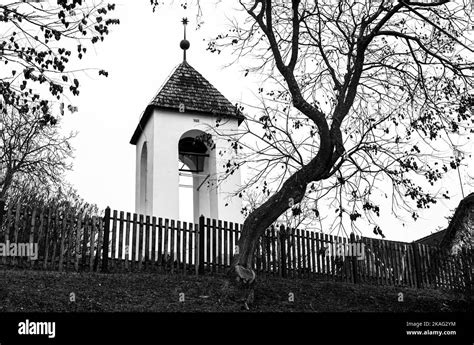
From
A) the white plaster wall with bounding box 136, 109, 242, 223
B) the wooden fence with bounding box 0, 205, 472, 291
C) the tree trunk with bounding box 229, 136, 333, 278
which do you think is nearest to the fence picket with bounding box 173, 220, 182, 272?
the wooden fence with bounding box 0, 205, 472, 291

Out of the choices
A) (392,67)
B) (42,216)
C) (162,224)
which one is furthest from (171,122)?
(392,67)

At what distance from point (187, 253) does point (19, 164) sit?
13.2 meters

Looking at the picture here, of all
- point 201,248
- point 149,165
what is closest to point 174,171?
point 149,165

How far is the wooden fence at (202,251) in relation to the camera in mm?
12945

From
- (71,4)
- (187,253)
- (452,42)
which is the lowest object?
(187,253)

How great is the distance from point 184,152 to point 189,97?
1.84 m

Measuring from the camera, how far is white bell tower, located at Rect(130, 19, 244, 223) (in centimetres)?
1733

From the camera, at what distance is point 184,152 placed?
18.6 meters

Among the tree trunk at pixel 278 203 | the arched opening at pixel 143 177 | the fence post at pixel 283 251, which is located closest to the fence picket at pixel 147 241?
the tree trunk at pixel 278 203

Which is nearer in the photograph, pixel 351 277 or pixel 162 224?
pixel 162 224

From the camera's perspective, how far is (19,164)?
24.9 metres

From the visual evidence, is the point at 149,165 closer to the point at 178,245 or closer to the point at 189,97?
the point at 189,97

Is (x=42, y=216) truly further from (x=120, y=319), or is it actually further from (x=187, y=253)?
(x=120, y=319)

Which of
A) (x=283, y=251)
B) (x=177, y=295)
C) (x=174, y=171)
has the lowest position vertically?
(x=177, y=295)
